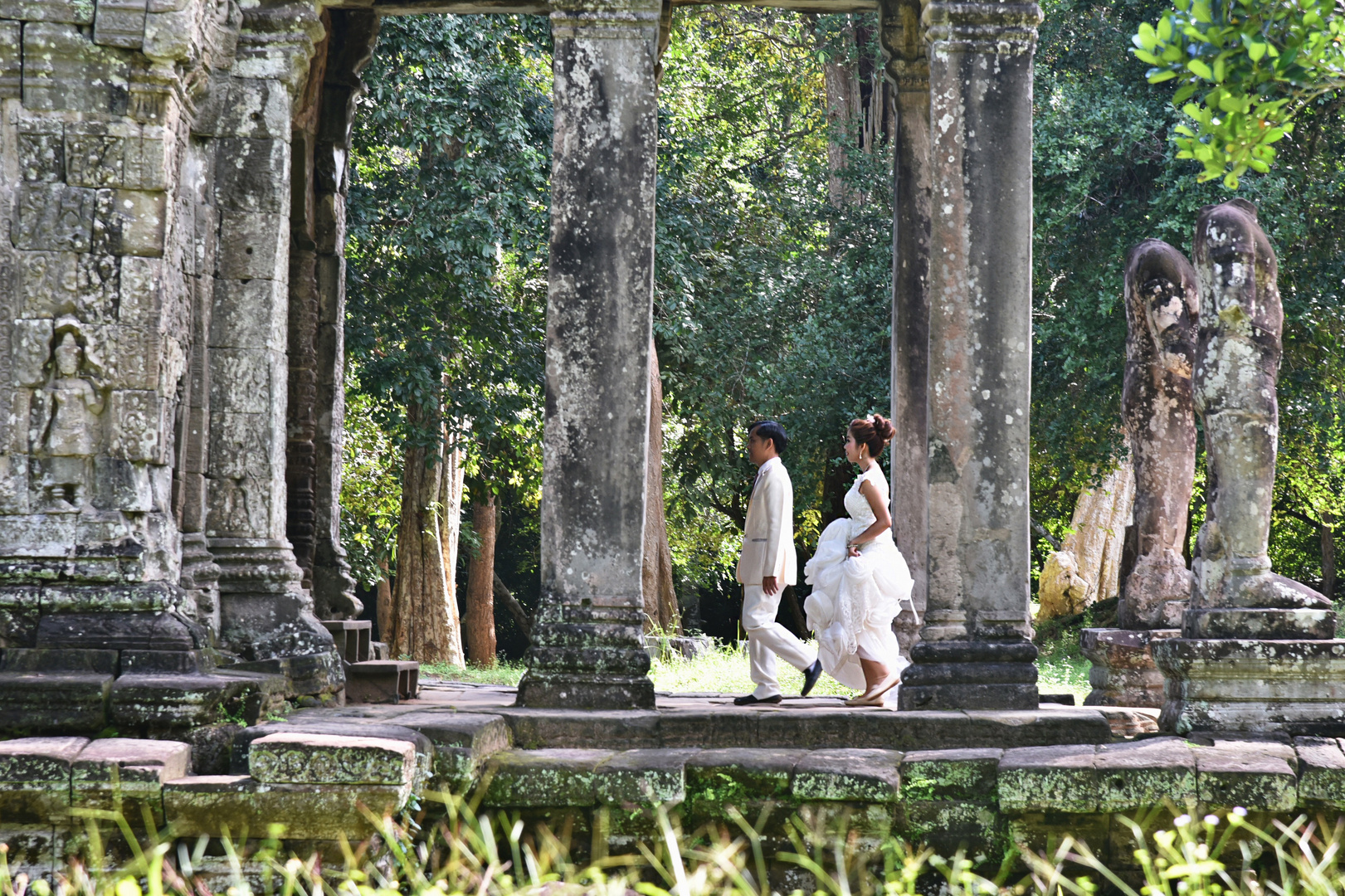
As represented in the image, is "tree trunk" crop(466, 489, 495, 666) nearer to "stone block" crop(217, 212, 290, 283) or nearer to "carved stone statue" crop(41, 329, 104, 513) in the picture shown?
"stone block" crop(217, 212, 290, 283)

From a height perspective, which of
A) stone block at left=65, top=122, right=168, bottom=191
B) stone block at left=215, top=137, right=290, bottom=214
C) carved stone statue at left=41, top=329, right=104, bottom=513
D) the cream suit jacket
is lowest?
the cream suit jacket

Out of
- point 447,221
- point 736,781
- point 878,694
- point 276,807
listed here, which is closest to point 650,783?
point 736,781

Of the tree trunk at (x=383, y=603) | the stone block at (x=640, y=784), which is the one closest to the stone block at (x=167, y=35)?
the stone block at (x=640, y=784)

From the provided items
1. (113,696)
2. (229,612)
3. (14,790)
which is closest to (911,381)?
(229,612)

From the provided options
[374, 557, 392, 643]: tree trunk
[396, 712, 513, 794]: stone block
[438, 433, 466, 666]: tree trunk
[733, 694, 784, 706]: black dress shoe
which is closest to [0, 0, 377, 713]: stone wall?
[396, 712, 513, 794]: stone block

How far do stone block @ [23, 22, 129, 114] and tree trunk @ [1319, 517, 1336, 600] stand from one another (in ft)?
69.3

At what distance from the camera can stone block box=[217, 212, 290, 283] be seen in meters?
7.92

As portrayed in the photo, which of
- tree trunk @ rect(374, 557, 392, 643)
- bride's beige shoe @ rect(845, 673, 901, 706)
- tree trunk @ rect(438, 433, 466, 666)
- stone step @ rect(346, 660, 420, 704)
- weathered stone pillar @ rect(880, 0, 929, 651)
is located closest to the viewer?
bride's beige shoe @ rect(845, 673, 901, 706)

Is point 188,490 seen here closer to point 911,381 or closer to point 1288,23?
point 911,381

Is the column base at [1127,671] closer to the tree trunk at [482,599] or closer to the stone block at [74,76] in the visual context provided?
the stone block at [74,76]

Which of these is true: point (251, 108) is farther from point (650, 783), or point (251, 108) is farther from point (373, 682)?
point (650, 783)

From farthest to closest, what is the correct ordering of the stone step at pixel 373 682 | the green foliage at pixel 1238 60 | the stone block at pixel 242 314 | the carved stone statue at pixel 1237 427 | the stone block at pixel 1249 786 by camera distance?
the stone step at pixel 373 682
the stone block at pixel 242 314
the carved stone statue at pixel 1237 427
the stone block at pixel 1249 786
the green foliage at pixel 1238 60

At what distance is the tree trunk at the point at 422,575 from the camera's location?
16.7m

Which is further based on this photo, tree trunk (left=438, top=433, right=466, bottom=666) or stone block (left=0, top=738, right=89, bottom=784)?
tree trunk (left=438, top=433, right=466, bottom=666)
